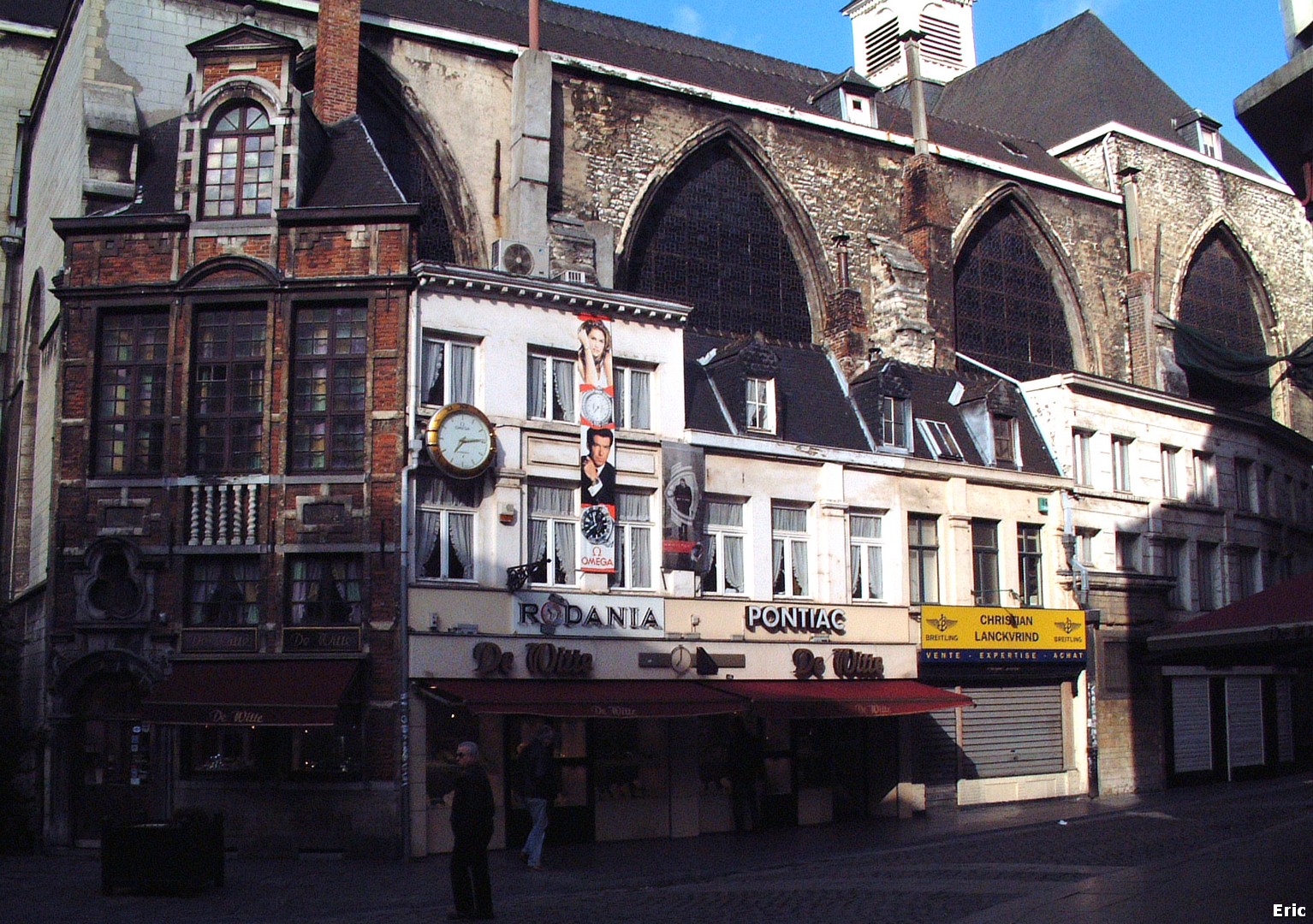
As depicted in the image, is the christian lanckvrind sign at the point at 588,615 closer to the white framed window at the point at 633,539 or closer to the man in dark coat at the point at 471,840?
the white framed window at the point at 633,539

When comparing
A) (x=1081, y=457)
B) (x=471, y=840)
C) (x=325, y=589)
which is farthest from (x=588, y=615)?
(x=1081, y=457)

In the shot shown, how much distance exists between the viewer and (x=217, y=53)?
20906 millimetres

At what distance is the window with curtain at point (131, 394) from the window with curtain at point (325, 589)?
245 centimetres

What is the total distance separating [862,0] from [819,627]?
1671 inches

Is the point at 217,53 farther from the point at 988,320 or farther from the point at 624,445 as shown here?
the point at 988,320

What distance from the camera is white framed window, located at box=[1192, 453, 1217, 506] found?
3188 cm

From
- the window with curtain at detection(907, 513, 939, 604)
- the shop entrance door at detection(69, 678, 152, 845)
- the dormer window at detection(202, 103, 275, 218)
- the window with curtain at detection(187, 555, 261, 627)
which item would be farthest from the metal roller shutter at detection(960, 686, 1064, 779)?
the dormer window at detection(202, 103, 275, 218)

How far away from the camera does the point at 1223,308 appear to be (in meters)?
44.2

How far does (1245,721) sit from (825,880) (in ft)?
65.2

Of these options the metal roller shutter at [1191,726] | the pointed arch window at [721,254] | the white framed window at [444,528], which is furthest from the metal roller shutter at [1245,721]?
the white framed window at [444,528]

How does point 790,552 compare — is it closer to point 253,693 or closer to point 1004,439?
point 1004,439

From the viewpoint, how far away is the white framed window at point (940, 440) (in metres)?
26.4

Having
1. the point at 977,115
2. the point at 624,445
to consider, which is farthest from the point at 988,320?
the point at 624,445

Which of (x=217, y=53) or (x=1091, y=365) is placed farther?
(x=1091, y=365)
